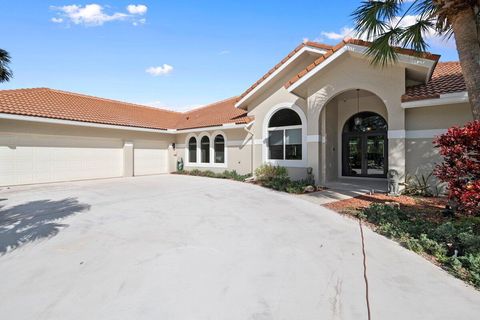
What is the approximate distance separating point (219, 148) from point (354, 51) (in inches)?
440

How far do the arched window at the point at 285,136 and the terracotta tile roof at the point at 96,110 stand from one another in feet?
6.38

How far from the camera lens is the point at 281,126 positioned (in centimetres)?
1516

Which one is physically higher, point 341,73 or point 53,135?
point 341,73

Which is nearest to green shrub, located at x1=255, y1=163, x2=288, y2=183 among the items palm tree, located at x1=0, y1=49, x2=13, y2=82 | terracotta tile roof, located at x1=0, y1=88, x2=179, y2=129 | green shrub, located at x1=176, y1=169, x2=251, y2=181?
green shrub, located at x1=176, y1=169, x2=251, y2=181

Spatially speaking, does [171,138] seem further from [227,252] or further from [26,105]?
[227,252]

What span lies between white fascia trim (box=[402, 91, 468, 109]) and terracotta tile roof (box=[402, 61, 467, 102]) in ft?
0.46

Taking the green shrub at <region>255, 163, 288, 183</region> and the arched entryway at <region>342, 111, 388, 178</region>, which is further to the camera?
the arched entryway at <region>342, 111, 388, 178</region>

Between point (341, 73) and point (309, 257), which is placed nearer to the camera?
point (309, 257)

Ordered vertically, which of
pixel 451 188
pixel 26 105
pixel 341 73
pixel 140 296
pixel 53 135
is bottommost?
pixel 140 296

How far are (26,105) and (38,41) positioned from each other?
4.58 metres

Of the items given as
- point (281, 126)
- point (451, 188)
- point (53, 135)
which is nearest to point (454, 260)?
point (451, 188)

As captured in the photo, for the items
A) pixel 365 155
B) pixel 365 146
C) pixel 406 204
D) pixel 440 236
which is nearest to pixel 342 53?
pixel 365 146

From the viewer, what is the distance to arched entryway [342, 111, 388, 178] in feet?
48.4

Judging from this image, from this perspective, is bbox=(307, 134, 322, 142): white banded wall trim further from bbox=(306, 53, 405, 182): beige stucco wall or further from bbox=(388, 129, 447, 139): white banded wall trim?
bbox=(388, 129, 447, 139): white banded wall trim
